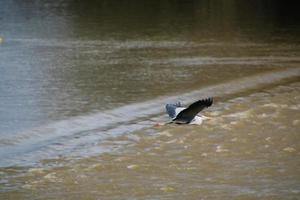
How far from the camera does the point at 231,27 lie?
1755cm

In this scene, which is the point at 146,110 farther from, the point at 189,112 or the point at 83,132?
the point at 189,112

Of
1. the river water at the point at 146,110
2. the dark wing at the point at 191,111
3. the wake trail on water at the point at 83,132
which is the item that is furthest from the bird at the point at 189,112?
the wake trail on water at the point at 83,132

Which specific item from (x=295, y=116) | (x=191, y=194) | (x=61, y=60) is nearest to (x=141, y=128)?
(x=295, y=116)

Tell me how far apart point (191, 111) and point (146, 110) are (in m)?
1.59

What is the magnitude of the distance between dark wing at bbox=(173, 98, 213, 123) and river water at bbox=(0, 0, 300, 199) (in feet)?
0.45

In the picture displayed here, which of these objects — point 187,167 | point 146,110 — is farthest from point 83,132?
point 187,167

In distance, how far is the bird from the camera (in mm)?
7281

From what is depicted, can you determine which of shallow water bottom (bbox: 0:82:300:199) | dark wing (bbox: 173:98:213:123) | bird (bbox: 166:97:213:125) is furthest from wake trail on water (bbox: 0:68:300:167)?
dark wing (bbox: 173:98:213:123)

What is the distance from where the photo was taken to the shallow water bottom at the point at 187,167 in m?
5.99

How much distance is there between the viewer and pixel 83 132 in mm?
8109

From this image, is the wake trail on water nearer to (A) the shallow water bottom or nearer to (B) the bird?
(A) the shallow water bottom

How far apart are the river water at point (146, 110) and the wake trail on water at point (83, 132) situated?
0.01 m

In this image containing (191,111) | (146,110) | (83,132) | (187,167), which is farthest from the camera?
(146,110)

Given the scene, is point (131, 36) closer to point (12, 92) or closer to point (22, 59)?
point (22, 59)
